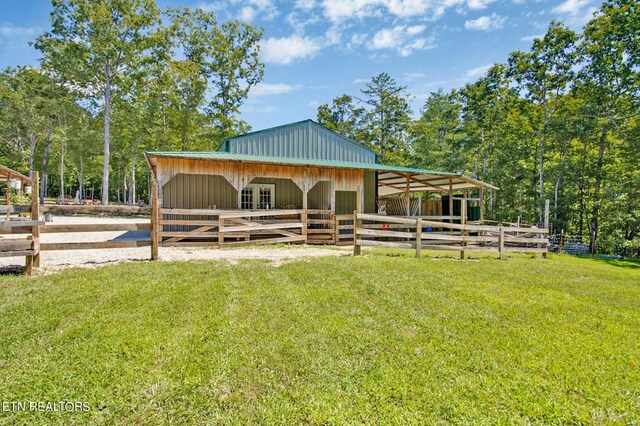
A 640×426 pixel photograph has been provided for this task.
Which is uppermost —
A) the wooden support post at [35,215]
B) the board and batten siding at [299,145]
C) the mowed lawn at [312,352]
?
the board and batten siding at [299,145]

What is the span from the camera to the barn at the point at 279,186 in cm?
1161

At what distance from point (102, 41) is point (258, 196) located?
71.7ft

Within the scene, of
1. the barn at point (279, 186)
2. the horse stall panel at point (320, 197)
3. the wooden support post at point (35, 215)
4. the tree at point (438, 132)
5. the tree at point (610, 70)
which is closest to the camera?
the wooden support post at point (35, 215)

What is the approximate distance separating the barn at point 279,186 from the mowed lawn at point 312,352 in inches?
234

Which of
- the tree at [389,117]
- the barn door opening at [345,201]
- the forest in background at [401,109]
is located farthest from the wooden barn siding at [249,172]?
the tree at [389,117]

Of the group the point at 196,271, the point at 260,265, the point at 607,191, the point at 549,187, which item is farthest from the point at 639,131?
the point at 196,271

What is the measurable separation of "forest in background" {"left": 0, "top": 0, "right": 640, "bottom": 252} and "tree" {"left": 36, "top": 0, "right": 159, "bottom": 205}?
0.31 feet

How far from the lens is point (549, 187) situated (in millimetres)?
27859

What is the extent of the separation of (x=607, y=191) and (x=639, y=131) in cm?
→ 370

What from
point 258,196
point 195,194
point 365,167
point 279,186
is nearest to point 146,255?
point 195,194

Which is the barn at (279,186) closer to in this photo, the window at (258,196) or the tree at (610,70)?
the window at (258,196)

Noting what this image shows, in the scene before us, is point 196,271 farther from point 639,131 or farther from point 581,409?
point 639,131

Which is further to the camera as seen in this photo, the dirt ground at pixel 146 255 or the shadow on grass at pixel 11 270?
the dirt ground at pixel 146 255

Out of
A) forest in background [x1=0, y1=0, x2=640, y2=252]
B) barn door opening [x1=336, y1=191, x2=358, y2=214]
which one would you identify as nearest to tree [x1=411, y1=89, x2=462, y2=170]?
forest in background [x1=0, y1=0, x2=640, y2=252]
